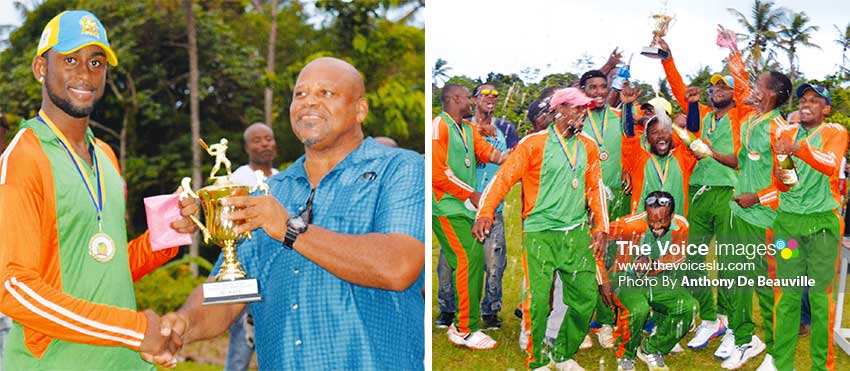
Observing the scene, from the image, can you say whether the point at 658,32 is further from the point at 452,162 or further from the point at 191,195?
the point at 191,195

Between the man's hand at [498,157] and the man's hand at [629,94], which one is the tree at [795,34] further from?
the man's hand at [498,157]

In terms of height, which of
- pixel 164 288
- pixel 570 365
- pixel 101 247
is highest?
pixel 101 247

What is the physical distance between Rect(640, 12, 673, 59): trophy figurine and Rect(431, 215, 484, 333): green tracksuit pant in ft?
3.60

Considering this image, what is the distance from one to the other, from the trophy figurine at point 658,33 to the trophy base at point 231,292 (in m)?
1.97

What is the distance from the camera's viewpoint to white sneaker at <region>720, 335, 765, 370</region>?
13.5 feet

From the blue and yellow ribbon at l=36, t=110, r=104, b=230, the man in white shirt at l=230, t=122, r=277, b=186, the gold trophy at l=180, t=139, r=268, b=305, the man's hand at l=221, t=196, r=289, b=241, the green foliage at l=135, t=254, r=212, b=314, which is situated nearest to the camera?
the man's hand at l=221, t=196, r=289, b=241

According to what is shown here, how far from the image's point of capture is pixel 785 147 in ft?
13.3

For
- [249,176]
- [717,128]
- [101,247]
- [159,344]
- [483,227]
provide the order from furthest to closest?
[249,176] < [483,227] < [717,128] < [101,247] < [159,344]

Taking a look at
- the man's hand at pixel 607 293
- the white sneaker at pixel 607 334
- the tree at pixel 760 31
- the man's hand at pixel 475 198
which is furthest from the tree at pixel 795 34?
the man's hand at pixel 475 198

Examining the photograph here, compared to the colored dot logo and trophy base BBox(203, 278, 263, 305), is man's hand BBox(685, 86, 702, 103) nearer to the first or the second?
the colored dot logo

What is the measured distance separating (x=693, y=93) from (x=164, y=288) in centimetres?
261

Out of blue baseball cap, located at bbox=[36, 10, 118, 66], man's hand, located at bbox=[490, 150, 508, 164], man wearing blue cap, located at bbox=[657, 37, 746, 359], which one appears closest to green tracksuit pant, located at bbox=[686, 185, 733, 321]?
man wearing blue cap, located at bbox=[657, 37, 746, 359]

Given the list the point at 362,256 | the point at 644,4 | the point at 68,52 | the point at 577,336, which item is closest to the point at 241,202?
the point at 362,256

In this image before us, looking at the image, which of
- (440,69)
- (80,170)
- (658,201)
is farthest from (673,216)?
(80,170)
